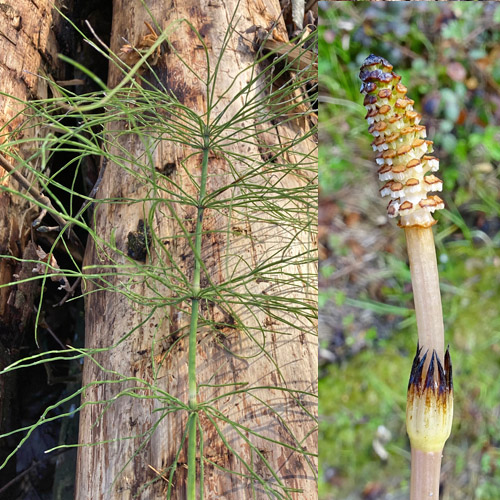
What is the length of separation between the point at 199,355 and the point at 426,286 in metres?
0.56

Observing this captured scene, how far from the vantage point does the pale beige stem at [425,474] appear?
2.88 feet

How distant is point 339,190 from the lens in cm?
117

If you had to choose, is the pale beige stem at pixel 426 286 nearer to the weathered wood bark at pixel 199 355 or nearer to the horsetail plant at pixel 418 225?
the horsetail plant at pixel 418 225

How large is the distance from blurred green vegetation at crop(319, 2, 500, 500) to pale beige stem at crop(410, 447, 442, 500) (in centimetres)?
11

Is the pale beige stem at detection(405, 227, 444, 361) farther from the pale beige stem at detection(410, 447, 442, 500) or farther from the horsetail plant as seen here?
the pale beige stem at detection(410, 447, 442, 500)

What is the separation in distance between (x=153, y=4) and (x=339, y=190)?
0.98m

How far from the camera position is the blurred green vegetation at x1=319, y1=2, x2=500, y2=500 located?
1.05 m

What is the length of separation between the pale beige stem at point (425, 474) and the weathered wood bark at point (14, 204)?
1.21 m

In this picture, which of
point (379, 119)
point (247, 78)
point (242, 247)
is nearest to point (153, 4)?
point (247, 78)

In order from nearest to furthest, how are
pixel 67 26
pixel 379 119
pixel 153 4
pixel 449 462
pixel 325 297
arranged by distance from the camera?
pixel 379 119
pixel 449 462
pixel 325 297
pixel 153 4
pixel 67 26

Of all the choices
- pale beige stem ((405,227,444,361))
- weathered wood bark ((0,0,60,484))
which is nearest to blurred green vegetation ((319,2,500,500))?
pale beige stem ((405,227,444,361))

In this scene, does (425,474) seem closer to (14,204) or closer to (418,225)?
(418,225)

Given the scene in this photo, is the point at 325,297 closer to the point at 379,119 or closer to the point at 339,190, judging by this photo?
the point at 339,190

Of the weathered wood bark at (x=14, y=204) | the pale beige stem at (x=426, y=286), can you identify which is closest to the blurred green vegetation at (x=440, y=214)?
the pale beige stem at (x=426, y=286)
